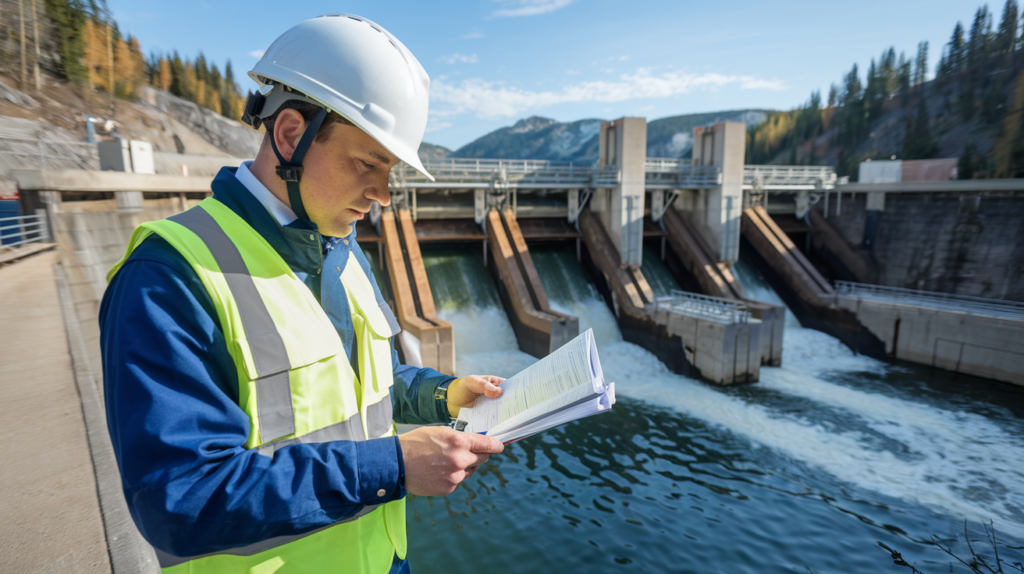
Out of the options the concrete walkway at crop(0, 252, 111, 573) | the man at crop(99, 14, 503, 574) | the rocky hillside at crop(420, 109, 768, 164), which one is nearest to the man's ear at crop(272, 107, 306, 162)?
the man at crop(99, 14, 503, 574)

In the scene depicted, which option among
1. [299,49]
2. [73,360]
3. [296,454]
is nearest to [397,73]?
[299,49]

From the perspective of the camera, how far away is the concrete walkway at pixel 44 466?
6.08 ft

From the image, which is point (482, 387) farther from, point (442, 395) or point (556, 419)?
point (556, 419)

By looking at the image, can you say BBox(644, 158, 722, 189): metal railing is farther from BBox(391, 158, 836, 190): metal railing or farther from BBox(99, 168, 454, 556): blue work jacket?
BBox(99, 168, 454, 556): blue work jacket

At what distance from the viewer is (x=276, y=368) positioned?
1.21 metres

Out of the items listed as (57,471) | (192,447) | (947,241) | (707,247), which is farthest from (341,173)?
(947,241)

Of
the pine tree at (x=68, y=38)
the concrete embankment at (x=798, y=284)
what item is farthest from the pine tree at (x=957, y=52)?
the pine tree at (x=68, y=38)

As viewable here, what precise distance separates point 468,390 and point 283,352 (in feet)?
2.71

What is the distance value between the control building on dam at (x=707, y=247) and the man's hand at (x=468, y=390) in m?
9.40

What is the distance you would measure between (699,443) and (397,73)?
30.7 ft

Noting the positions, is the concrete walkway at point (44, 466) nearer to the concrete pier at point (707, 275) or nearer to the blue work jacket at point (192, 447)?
the blue work jacket at point (192, 447)

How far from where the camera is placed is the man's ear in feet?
4.52

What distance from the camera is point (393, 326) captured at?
1.90 metres

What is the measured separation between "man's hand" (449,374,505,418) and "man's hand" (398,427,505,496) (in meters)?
0.56
